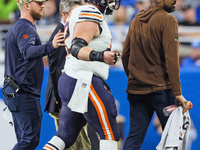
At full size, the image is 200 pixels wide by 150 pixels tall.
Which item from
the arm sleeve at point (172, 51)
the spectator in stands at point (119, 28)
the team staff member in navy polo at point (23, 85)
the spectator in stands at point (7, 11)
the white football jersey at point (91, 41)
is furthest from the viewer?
the spectator in stands at point (7, 11)

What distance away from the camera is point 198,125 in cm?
414

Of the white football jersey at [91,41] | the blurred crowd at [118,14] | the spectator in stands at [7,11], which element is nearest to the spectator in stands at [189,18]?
the blurred crowd at [118,14]

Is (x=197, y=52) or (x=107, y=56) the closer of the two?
(x=107, y=56)

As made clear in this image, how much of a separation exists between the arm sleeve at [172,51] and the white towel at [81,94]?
720 mm

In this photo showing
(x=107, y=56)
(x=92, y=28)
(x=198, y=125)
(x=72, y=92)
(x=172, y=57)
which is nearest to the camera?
(x=107, y=56)

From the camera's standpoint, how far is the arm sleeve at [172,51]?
2.99 m

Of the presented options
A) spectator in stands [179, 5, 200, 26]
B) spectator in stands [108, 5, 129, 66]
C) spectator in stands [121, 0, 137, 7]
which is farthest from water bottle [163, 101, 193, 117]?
spectator in stands [121, 0, 137, 7]

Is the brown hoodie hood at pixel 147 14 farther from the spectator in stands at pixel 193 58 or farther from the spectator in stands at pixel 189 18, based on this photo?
the spectator in stands at pixel 189 18

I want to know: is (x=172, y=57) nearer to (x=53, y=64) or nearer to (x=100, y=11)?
(x=100, y=11)

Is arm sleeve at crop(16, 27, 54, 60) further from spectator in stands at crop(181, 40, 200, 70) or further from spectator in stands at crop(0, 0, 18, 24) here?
spectator in stands at crop(0, 0, 18, 24)

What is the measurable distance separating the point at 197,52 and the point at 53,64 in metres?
4.78

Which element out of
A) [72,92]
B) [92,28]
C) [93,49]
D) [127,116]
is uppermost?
[92,28]

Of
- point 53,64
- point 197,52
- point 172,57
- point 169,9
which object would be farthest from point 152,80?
point 197,52

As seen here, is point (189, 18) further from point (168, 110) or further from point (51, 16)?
point (168, 110)
